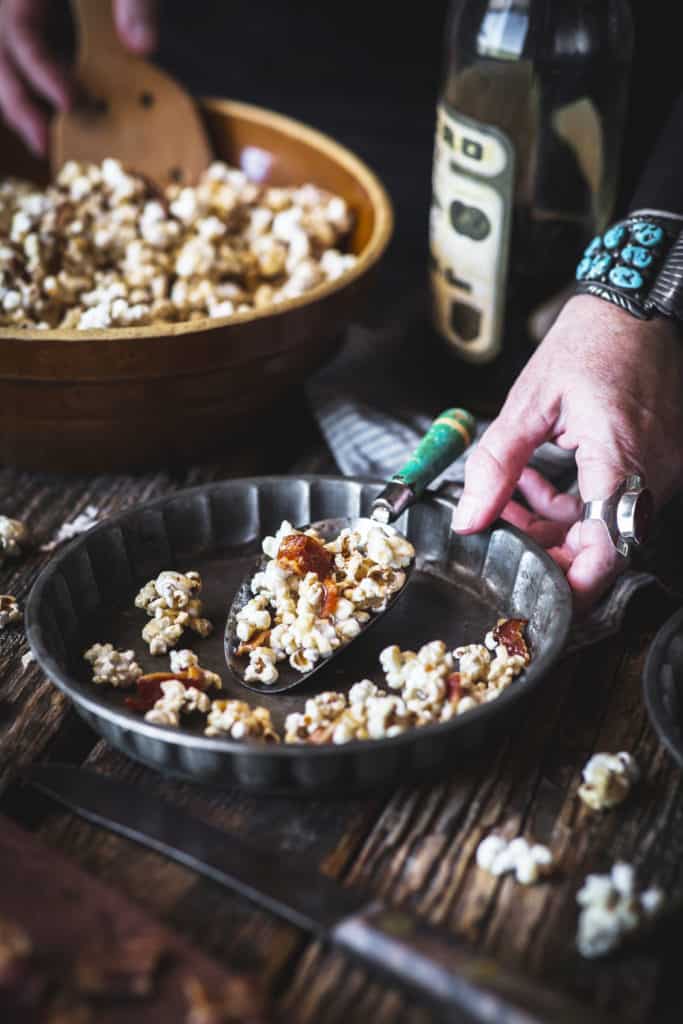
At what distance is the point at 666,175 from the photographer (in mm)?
1212

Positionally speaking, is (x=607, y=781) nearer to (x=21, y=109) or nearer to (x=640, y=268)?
(x=640, y=268)

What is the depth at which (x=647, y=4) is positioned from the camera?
4.96ft

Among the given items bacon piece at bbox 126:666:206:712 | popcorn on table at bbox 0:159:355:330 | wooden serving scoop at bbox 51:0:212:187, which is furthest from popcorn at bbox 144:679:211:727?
wooden serving scoop at bbox 51:0:212:187

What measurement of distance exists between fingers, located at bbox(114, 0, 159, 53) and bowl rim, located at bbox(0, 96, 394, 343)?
0.56 feet

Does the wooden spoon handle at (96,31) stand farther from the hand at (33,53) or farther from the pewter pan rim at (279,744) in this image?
the pewter pan rim at (279,744)

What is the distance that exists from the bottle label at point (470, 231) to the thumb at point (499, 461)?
305 millimetres

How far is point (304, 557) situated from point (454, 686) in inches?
7.9

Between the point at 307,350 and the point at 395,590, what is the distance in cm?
38

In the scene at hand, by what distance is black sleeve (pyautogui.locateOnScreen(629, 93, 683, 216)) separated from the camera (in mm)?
1203

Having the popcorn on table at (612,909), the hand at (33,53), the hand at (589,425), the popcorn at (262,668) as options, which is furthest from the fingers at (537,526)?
the hand at (33,53)

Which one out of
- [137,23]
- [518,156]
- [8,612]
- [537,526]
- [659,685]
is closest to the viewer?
[659,685]

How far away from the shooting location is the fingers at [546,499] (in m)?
1.22

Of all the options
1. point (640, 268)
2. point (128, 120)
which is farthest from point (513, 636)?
point (128, 120)

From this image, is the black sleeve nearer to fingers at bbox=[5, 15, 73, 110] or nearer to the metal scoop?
the metal scoop
